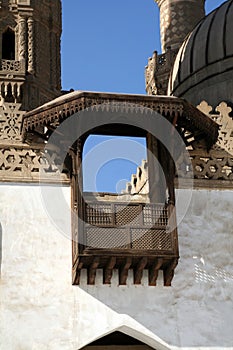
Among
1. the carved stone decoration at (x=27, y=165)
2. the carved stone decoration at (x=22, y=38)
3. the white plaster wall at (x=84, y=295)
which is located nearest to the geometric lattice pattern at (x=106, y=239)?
the white plaster wall at (x=84, y=295)

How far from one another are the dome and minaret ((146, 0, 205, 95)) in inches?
181

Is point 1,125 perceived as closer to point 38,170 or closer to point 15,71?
point 38,170

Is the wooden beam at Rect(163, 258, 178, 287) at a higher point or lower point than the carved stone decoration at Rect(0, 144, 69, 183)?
lower

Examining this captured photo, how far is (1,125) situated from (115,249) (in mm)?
2650

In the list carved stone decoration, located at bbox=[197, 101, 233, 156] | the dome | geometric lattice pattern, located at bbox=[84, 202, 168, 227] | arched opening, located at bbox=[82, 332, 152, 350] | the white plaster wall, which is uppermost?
the dome

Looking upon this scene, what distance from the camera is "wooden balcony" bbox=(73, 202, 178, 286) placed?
40.2 ft

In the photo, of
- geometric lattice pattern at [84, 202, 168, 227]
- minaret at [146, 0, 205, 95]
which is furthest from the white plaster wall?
minaret at [146, 0, 205, 95]

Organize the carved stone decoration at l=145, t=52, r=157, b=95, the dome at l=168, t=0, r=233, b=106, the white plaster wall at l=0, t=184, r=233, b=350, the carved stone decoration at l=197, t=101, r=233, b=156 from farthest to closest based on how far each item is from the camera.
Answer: the carved stone decoration at l=145, t=52, r=157, b=95, the dome at l=168, t=0, r=233, b=106, the carved stone decoration at l=197, t=101, r=233, b=156, the white plaster wall at l=0, t=184, r=233, b=350

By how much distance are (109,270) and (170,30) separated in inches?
477

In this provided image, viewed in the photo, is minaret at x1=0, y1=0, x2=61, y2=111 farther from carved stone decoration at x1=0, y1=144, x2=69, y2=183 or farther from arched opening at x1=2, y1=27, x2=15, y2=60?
carved stone decoration at x1=0, y1=144, x2=69, y2=183

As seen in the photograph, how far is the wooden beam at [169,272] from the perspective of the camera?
492 inches

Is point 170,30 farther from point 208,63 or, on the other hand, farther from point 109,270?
point 109,270

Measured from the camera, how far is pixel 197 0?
78.1ft

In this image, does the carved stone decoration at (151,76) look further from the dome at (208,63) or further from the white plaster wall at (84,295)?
the white plaster wall at (84,295)
